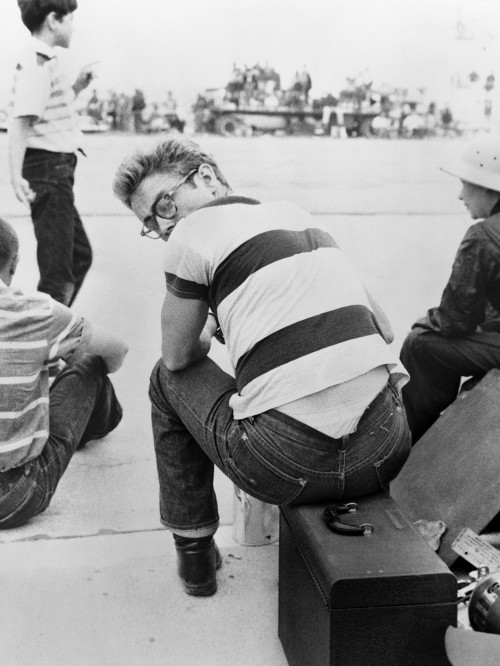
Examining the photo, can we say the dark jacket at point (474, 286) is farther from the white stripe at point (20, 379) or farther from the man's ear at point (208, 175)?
the white stripe at point (20, 379)

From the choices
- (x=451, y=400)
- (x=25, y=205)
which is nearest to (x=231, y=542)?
(x=451, y=400)

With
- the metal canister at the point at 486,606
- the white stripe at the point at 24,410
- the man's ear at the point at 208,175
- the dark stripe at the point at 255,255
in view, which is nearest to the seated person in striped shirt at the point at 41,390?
the white stripe at the point at 24,410

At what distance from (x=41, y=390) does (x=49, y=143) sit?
677 millimetres

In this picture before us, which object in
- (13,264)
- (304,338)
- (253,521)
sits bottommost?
(253,521)

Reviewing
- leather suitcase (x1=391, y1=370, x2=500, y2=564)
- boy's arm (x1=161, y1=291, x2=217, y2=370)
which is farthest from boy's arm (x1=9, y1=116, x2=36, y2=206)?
leather suitcase (x1=391, y1=370, x2=500, y2=564)

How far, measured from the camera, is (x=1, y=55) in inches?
93.0

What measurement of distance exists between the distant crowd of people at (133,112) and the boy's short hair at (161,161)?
51cm

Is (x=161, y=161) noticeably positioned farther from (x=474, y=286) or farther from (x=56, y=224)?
(x=474, y=286)

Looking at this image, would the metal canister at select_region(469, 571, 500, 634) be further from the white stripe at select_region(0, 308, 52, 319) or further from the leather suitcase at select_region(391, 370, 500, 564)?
the white stripe at select_region(0, 308, 52, 319)

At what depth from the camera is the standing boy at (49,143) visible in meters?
2.38

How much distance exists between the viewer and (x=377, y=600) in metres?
1.62

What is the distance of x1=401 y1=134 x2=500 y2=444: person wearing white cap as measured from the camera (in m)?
2.70

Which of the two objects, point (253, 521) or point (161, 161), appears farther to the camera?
point (253, 521)

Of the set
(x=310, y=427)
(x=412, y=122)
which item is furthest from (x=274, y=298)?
(x=412, y=122)
